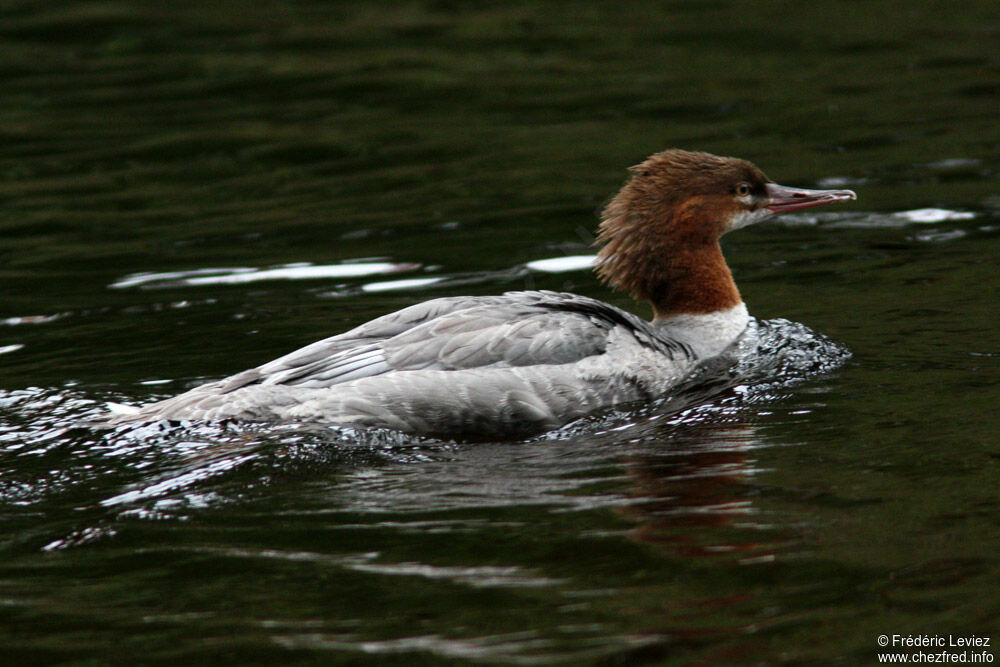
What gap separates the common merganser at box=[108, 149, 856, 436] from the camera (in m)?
5.75

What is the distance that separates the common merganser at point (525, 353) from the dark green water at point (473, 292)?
0.56 ft

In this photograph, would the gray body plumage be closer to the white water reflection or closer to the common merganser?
the common merganser

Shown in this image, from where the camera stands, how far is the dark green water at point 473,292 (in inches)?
156

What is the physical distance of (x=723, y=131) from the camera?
11.9 meters

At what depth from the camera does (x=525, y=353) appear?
596 cm

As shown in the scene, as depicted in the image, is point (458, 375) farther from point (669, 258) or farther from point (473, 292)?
point (473, 292)

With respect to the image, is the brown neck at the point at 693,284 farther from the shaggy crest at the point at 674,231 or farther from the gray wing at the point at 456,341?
the gray wing at the point at 456,341

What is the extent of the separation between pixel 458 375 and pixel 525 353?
14.1 inches

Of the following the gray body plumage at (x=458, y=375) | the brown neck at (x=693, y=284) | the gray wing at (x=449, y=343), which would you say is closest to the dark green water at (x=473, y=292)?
the gray body plumage at (x=458, y=375)

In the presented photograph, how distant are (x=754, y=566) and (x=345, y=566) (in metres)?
1.35

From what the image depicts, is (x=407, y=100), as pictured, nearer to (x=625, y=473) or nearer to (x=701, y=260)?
(x=701, y=260)

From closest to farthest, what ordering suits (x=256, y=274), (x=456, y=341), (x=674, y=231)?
(x=456, y=341) → (x=674, y=231) → (x=256, y=274)

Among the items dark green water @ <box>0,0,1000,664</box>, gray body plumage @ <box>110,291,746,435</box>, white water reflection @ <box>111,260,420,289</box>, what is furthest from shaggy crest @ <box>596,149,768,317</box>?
white water reflection @ <box>111,260,420,289</box>

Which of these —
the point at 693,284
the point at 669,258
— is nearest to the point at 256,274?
the point at 669,258
